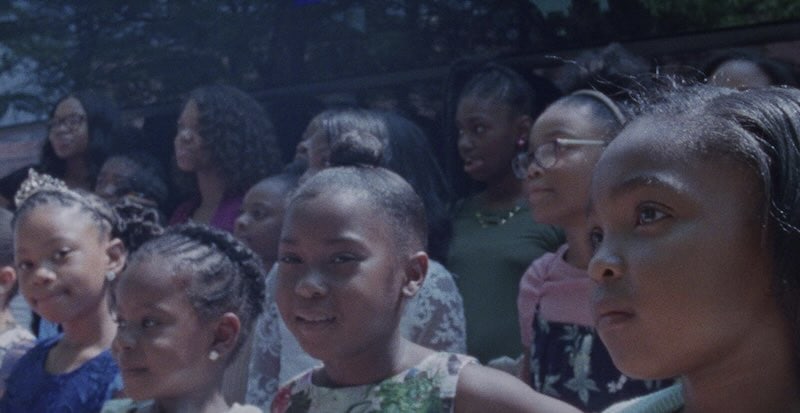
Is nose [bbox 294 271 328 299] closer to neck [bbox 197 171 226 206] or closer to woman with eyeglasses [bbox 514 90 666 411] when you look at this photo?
woman with eyeglasses [bbox 514 90 666 411]

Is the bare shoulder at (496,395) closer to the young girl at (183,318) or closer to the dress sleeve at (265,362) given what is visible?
the young girl at (183,318)

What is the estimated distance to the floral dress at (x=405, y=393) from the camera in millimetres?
2578

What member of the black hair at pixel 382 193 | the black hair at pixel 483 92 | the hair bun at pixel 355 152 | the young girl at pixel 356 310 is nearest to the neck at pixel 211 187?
the black hair at pixel 483 92

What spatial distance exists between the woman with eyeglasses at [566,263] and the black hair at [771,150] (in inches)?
51.7

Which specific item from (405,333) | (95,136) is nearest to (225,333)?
(405,333)

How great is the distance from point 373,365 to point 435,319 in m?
0.53

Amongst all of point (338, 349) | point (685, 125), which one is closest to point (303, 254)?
point (338, 349)

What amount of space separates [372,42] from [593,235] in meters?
3.18

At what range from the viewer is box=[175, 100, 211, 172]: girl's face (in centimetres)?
493

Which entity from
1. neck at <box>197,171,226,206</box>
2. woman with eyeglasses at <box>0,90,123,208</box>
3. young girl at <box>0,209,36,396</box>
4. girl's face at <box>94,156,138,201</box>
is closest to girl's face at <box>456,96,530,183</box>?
neck at <box>197,171,226,206</box>

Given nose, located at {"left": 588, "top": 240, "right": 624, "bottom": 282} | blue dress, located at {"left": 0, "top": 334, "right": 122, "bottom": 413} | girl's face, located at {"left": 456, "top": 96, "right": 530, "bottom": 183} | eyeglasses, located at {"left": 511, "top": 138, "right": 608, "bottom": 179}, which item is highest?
nose, located at {"left": 588, "top": 240, "right": 624, "bottom": 282}

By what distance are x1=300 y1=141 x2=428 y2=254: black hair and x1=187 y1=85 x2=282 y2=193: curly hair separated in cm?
181

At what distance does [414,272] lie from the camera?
286cm

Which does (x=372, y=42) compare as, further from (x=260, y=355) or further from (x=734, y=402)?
(x=734, y=402)
